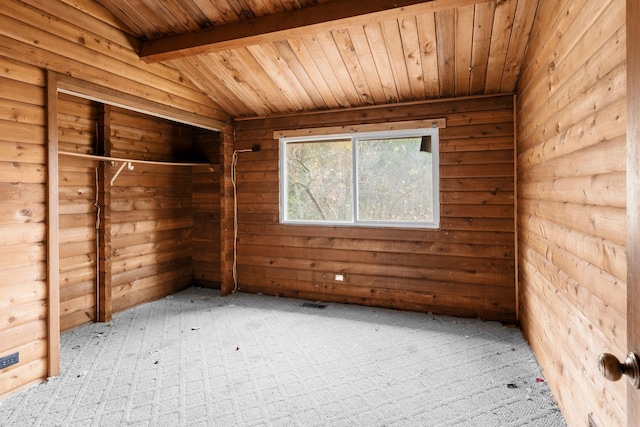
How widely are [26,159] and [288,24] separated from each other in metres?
2.17

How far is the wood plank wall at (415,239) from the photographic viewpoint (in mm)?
3838

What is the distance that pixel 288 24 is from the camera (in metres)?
2.96

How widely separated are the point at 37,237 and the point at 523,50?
161 inches

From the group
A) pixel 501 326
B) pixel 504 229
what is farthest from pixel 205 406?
→ pixel 504 229

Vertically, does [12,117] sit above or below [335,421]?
above

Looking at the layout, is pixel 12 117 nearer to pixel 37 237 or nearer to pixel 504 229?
pixel 37 237

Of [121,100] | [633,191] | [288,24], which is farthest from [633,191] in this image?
[121,100]

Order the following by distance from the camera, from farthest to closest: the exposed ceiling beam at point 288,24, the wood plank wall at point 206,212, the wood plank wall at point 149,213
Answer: the wood plank wall at point 206,212
the wood plank wall at point 149,213
the exposed ceiling beam at point 288,24

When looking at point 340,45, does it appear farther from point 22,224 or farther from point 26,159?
point 22,224

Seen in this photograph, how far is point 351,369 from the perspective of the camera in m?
2.85

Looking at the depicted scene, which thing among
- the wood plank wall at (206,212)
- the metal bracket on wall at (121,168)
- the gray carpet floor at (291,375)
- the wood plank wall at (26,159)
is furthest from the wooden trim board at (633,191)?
the wood plank wall at (206,212)

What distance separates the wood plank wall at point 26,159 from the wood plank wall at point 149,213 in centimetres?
151

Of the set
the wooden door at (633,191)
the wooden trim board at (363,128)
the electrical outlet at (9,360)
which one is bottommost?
the electrical outlet at (9,360)

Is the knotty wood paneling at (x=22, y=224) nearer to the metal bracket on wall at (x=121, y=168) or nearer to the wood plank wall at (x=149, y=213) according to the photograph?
the metal bracket on wall at (x=121, y=168)
